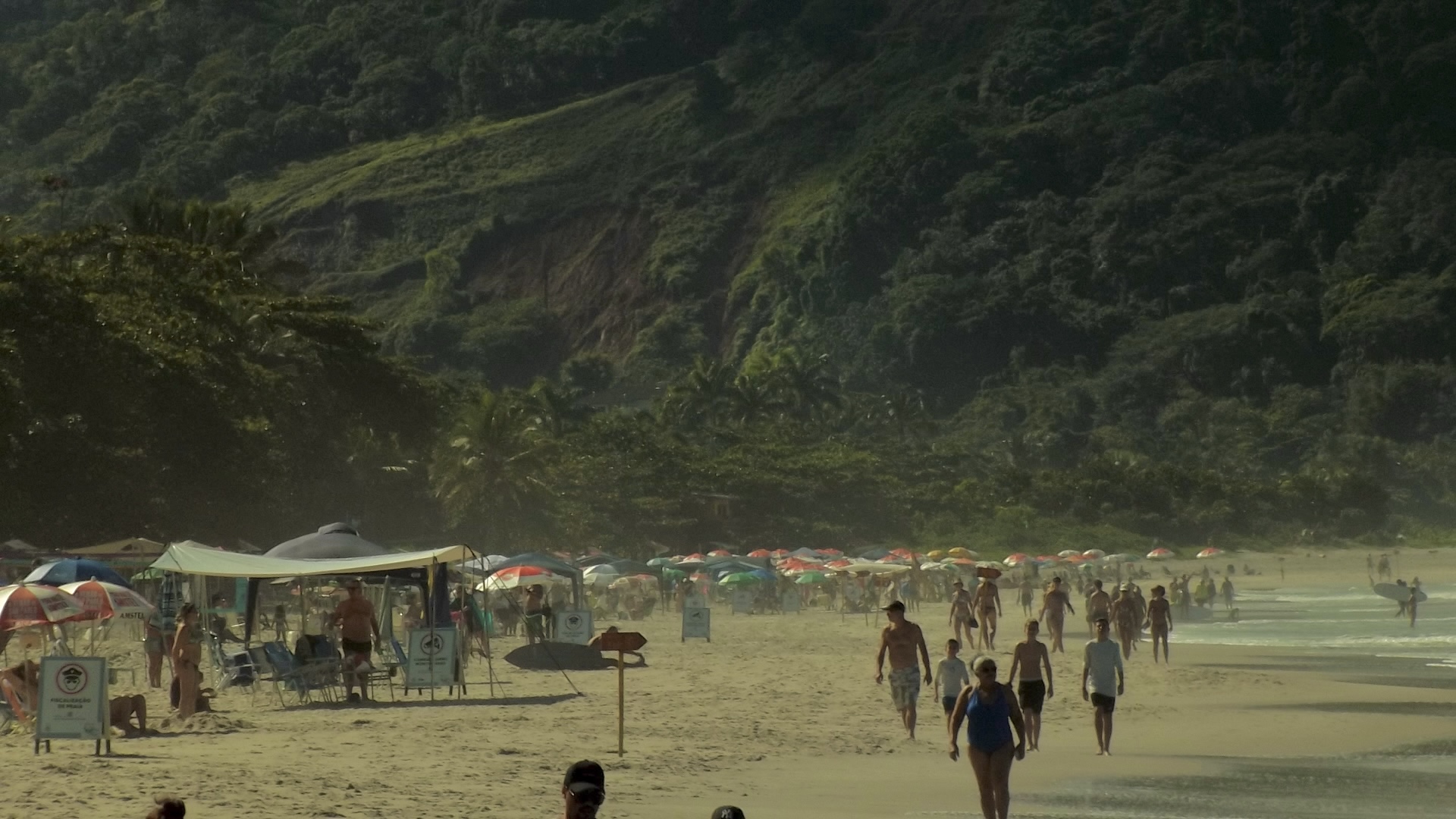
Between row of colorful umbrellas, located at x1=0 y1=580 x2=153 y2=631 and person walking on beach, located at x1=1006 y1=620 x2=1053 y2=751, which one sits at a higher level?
row of colorful umbrellas, located at x1=0 y1=580 x2=153 y2=631

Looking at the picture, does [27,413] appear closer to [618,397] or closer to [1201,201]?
[618,397]

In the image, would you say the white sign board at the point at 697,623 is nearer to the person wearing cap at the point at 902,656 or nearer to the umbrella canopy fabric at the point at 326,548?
the umbrella canopy fabric at the point at 326,548

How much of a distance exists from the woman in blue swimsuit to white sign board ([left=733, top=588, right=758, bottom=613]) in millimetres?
30656

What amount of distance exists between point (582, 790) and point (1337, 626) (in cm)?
3131

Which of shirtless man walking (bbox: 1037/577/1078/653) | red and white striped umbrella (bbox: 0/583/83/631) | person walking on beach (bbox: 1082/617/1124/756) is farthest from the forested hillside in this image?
person walking on beach (bbox: 1082/617/1124/756)

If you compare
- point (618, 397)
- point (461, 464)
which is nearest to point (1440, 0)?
point (618, 397)

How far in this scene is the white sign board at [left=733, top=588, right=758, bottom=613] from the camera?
135ft

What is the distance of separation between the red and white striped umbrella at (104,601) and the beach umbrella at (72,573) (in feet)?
8.00

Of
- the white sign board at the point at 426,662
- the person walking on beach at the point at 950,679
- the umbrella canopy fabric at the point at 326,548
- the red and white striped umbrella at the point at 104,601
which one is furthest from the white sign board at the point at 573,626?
the person walking on beach at the point at 950,679

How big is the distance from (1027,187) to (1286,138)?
19.6m

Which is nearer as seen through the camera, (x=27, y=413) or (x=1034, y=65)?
(x=27, y=413)

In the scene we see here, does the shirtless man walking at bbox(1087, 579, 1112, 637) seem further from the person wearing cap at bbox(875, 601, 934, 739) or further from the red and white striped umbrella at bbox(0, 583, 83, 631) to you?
the red and white striped umbrella at bbox(0, 583, 83, 631)

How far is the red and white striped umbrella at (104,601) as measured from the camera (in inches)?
636

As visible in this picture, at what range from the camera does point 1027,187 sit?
481 feet
